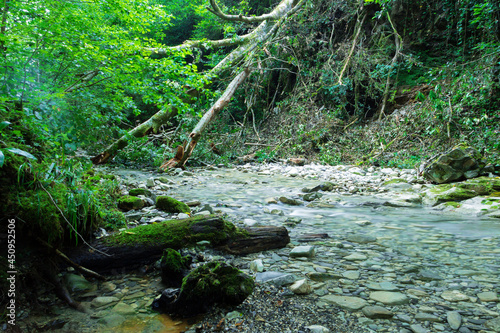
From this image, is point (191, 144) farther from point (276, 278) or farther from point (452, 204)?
point (276, 278)

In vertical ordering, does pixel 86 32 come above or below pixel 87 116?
above

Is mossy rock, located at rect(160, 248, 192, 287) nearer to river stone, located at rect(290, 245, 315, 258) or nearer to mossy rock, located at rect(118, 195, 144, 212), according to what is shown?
river stone, located at rect(290, 245, 315, 258)

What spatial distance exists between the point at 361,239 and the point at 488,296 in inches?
46.1

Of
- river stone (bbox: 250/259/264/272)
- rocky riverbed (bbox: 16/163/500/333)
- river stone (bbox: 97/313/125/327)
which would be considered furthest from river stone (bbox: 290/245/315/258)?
river stone (bbox: 97/313/125/327)

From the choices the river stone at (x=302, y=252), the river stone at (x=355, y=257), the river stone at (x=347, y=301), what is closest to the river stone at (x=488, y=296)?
A: the river stone at (x=347, y=301)

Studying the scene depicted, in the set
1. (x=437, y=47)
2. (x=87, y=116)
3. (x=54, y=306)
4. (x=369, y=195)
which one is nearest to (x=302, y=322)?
(x=54, y=306)

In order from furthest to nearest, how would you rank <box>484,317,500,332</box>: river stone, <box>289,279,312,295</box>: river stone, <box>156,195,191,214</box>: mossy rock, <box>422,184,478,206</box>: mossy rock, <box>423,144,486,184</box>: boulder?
<box>423,144,486,184</box>: boulder < <box>422,184,478,206</box>: mossy rock < <box>156,195,191,214</box>: mossy rock < <box>289,279,312,295</box>: river stone < <box>484,317,500,332</box>: river stone

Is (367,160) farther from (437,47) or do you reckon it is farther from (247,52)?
(247,52)

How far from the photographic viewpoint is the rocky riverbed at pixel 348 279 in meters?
1.47

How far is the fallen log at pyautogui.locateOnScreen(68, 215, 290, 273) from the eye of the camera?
199 cm

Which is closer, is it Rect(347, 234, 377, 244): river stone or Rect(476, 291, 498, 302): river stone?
Rect(476, 291, 498, 302): river stone

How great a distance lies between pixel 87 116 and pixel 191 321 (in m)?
1.72

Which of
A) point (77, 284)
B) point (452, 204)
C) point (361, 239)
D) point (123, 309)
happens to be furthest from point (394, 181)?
point (77, 284)

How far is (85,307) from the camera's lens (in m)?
1.65
